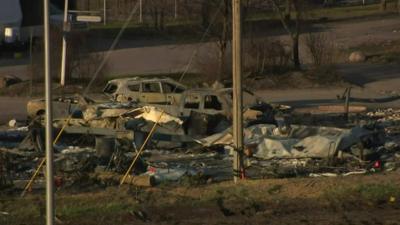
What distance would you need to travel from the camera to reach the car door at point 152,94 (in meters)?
23.4

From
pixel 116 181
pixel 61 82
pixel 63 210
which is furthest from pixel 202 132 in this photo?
pixel 61 82

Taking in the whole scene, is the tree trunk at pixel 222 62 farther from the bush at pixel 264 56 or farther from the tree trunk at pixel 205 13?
the bush at pixel 264 56

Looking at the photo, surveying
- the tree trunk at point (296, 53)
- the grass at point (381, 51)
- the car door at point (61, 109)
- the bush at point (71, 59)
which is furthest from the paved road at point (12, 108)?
the grass at point (381, 51)

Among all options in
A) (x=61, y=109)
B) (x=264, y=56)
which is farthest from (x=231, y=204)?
(x=264, y=56)

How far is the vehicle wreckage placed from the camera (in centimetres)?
1545

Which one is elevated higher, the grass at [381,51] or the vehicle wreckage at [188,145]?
the grass at [381,51]

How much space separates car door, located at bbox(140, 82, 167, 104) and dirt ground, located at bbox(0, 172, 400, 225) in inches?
379

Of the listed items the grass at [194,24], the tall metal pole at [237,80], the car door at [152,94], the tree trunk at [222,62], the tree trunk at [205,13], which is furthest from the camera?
the grass at [194,24]

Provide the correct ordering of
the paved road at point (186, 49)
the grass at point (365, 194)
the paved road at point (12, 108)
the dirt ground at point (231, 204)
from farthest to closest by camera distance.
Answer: the paved road at point (186, 49)
the paved road at point (12, 108)
the grass at point (365, 194)
the dirt ground at point (231, 204)

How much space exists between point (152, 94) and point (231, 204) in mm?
11539

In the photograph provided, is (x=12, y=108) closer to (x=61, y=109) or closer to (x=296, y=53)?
(x=61, y=109)

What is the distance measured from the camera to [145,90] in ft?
78.8

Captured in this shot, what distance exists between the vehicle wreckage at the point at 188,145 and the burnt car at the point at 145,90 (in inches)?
63.1

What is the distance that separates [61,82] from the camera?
105 ft
